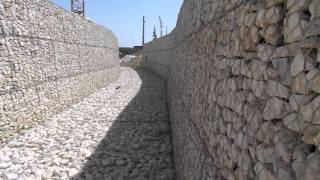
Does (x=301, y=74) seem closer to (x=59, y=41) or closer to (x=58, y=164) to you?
(x=58, y=164)

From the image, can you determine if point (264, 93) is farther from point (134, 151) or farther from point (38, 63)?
point (38, 63)

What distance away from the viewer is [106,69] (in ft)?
88.7

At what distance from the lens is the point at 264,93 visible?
106 inches

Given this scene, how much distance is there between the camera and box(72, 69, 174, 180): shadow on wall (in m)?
8.23

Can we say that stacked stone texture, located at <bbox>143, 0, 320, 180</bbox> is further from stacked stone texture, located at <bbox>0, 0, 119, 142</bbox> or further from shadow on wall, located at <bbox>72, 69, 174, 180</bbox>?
stacked stone texture, located at <bbox>0, 0, 119, 142</bbox>

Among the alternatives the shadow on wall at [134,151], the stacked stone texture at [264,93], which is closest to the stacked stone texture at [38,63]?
the shadow on wall at [134,151]

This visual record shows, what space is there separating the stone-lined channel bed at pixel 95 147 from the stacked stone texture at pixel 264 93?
4125 mm

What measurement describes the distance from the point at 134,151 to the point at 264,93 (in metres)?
7.44

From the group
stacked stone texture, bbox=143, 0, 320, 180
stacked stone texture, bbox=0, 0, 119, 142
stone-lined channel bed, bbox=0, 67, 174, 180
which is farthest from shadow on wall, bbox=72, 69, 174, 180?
stacked stone texture, bbox=143, 0, 320, 180

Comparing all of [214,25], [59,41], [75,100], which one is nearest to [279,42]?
[214,25]

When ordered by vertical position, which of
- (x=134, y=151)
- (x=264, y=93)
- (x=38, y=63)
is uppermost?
(x=264, y=93)

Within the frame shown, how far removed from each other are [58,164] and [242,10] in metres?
6.75

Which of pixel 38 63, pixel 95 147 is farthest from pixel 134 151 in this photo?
pixel 38 63

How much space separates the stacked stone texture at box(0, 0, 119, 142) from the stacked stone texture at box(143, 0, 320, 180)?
7580 mm
